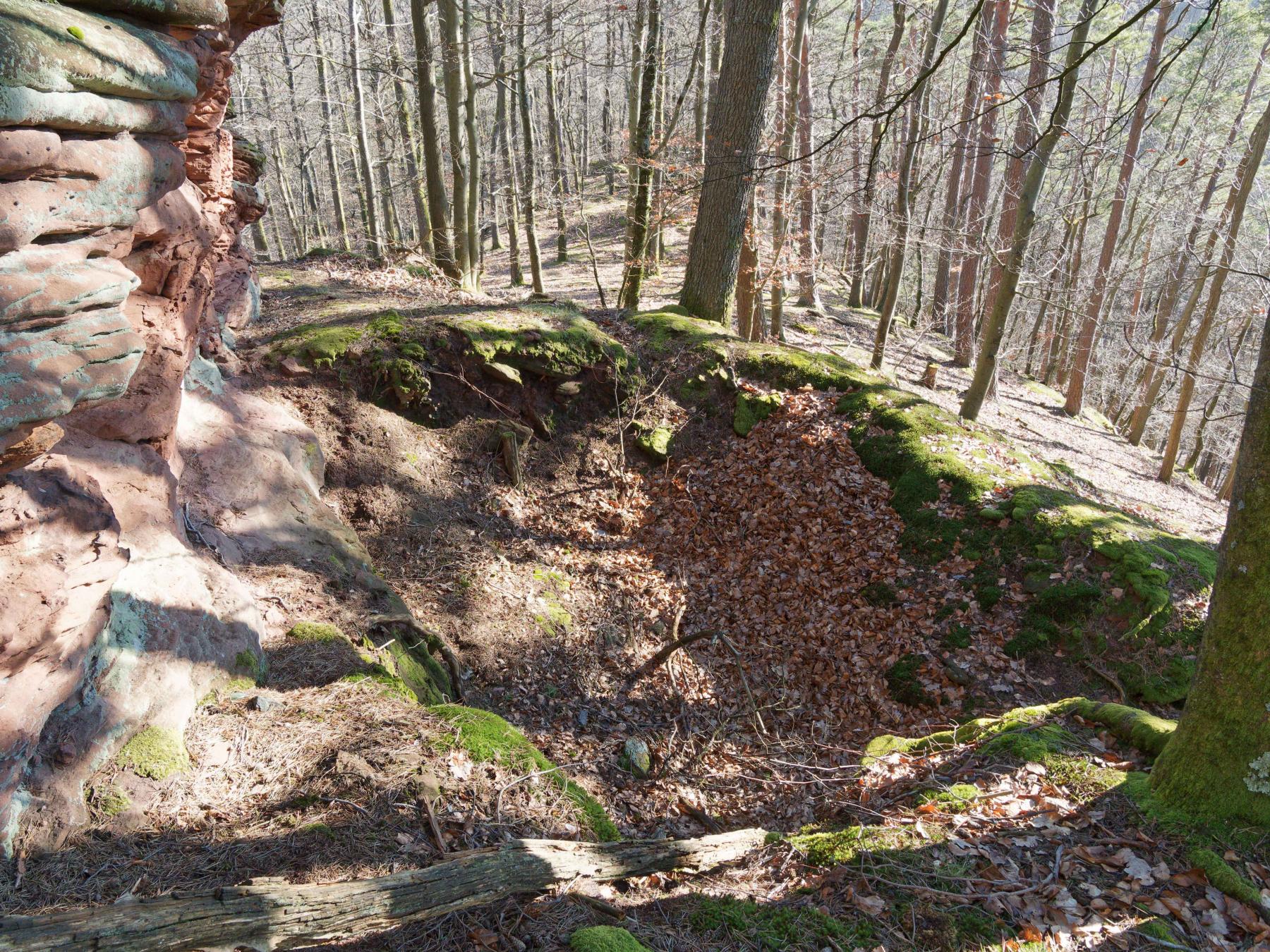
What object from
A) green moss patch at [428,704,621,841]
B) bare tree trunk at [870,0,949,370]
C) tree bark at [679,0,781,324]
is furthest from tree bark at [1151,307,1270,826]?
bare tree trunk at [870,0,949,370]

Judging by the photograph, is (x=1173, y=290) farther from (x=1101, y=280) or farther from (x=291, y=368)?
(x=291, y=368)

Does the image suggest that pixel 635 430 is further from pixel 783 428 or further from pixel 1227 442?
pixel 1227 442

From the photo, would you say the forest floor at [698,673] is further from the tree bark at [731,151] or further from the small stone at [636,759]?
the tree bark at [731,151]

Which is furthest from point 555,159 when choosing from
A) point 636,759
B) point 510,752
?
point 510,752

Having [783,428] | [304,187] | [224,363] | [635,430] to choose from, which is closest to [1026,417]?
[783,428]

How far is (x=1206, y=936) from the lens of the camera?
2.87m

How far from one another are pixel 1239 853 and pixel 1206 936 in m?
0.54

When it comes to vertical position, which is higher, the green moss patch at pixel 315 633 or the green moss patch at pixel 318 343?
the green moss patch at pixel 318 343

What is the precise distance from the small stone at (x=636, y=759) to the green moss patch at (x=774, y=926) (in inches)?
85.5

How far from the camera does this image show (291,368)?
7.50m

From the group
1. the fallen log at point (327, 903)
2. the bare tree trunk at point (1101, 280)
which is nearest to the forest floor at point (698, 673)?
the fallen log at point (327, 903)

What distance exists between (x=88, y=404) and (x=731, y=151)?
833cm

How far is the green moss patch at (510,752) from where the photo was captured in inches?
163

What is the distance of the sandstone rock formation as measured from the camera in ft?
8.95
